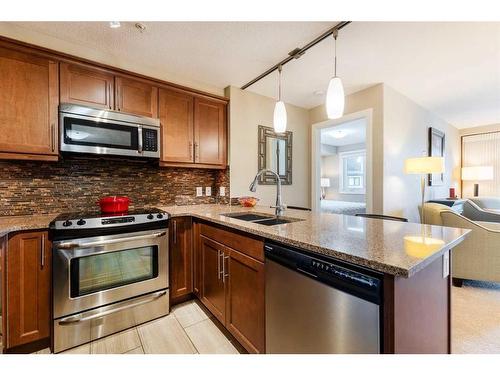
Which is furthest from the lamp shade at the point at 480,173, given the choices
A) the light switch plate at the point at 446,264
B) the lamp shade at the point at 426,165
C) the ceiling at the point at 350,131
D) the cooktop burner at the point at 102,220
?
the cooktop burner at the point at 102,220

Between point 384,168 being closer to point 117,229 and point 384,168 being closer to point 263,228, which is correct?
point 263,228

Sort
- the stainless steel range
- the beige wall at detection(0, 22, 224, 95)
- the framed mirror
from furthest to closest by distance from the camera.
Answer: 1. the framed mirror
2. the beige wall at detection(0, 22, 224, 95)
3. the stainless steel range

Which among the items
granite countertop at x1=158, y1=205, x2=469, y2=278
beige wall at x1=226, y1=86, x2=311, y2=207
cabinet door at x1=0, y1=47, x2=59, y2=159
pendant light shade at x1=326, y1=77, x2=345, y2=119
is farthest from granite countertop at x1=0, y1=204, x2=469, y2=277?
beige wall at x1=226, y1=86, x2=311, y2=207

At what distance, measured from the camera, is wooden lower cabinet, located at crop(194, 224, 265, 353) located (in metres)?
1.35

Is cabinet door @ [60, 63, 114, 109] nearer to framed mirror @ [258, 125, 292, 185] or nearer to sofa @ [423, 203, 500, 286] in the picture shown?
framed mirror @ [258, 125, 292, 185]

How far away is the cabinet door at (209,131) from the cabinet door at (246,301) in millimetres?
1421

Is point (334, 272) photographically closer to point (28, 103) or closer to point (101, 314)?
point (101, 314)

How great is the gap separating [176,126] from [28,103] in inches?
45.5

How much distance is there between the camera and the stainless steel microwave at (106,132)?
183 cm

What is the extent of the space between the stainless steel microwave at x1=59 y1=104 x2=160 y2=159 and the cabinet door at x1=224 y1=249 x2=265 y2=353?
136 centimetres

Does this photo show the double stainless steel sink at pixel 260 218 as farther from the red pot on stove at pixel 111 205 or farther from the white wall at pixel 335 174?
the white wall at pixel 335 174
